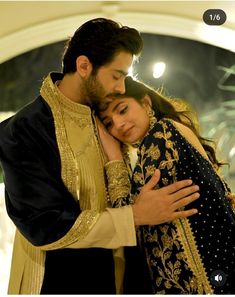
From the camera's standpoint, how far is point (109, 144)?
1.04 meters

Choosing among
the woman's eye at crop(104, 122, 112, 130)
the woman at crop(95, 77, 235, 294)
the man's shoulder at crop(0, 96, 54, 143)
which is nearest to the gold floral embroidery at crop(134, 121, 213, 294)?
the woman at crop(95, 77, 235, 294)

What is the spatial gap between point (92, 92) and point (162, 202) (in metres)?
0.29

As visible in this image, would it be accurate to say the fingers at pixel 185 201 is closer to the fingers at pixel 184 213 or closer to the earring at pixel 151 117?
the fingers at pixel 184 213

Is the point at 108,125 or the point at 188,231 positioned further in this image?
the point at 108,125

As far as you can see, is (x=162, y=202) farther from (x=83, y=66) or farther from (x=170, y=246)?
(x=83, y=66)

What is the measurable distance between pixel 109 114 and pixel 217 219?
1.06 ft

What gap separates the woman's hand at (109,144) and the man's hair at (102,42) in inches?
5.1

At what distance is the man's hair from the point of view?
40.6 inches

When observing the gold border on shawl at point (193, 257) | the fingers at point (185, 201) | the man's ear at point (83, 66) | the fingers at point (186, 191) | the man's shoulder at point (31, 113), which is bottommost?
the gold border on shawl at point (193, 257)

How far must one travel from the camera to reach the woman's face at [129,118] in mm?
1022

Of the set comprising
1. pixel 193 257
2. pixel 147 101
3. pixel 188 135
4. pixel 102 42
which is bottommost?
pixel 193 257

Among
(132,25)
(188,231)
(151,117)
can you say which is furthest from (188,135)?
(132,25)

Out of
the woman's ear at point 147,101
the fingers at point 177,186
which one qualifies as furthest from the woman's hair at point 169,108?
the fingers at point 177,186

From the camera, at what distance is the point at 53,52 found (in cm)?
114
